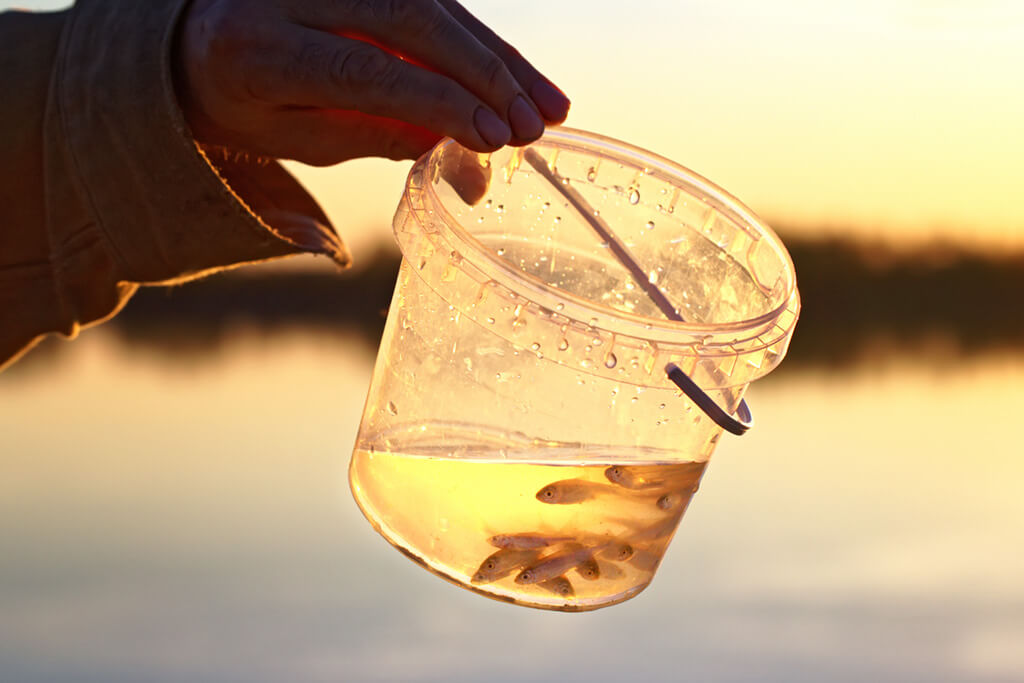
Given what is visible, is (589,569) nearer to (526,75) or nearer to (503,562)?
(503,562)

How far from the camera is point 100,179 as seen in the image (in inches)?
64.1

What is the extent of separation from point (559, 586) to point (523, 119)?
622mm

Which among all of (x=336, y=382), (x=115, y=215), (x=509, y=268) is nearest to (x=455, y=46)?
(x=509, y=268)

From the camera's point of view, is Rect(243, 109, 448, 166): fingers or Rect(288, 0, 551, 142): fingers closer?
Rect(288, 0, 551, 142): fingers

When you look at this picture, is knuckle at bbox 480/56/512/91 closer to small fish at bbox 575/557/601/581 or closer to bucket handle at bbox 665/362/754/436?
bucket handle at bbox 665/362/754/436

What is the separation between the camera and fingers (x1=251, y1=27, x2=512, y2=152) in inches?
55.7

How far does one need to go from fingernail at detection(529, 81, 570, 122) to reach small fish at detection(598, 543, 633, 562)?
0.58 metres

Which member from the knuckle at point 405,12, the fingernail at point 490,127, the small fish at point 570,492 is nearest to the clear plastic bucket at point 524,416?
the small fish at point 570,492

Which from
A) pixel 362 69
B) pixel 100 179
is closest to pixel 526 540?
pixel 362 69

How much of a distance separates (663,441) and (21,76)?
1.04 metres

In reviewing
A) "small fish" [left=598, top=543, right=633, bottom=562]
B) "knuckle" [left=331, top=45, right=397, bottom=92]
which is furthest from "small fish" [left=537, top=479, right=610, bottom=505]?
"knuckle" [left=331, top=45, right=397, bottom=92]

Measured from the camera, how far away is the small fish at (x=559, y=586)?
1532mm

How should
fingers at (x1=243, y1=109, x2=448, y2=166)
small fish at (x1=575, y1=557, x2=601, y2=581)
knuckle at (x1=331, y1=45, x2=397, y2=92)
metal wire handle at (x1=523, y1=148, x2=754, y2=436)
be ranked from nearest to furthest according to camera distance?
knuckle at (x1=331, y1=45, x2=397, y2=92)
small fish at (x1=575, y1=557, x2=601, y2=581)
fingers at (x1=243, y1=109, x2=448, y2=166)
metal wire handle at (x1=523, y1=148, x2=754, y2=436)

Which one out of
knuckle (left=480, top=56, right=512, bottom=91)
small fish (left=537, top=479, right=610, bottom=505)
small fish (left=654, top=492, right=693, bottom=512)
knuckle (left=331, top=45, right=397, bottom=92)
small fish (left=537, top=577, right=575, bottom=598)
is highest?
knuckle (left=480, top=56, right=512, bottom=91)
